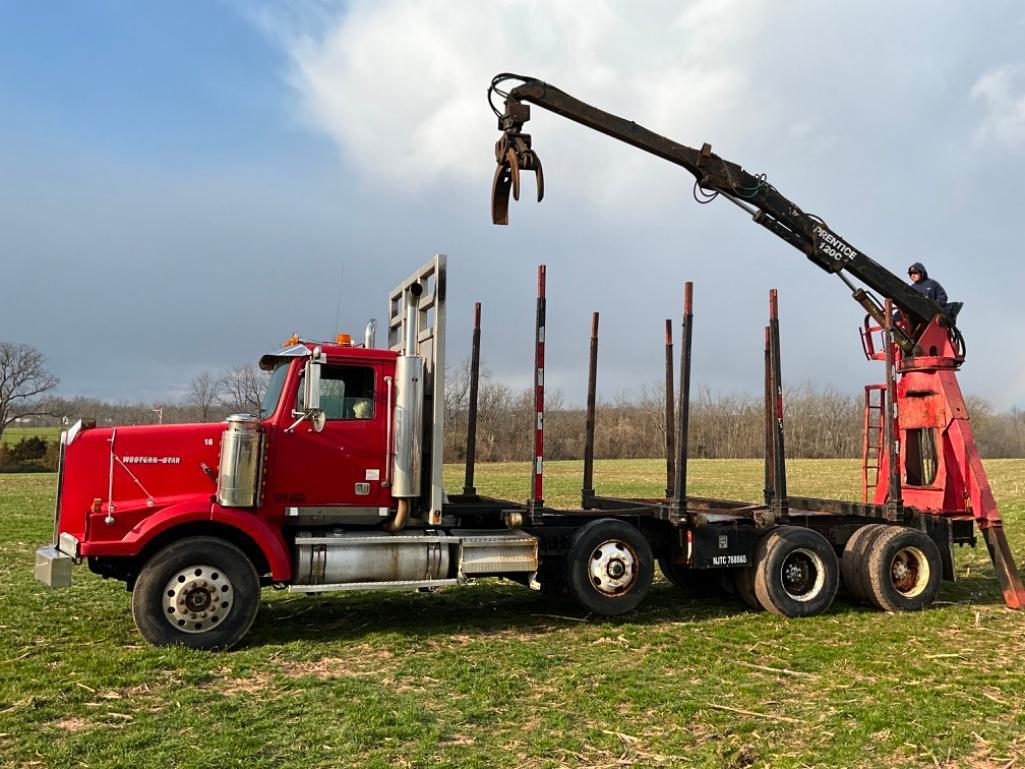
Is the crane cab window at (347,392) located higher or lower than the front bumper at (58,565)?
higher

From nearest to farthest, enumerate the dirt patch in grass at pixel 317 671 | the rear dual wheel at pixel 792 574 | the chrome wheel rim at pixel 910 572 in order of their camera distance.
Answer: the dirt patch in grass at pixel 317 671 → the rear dual wheel at pixel 792 574 → the chrome wheel rim at pixel 910 572

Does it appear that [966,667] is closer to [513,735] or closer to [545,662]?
[545,662]

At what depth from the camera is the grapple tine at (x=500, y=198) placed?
9530 mm

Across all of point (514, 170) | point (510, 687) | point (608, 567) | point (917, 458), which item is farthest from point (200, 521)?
point (917, 458)

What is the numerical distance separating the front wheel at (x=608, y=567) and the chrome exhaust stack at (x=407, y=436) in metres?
1.88

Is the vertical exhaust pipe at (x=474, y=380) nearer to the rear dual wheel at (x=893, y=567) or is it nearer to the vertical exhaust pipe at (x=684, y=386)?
the vertical exhaust pipe at (x=684, y=386)

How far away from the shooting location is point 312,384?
795 centimetres

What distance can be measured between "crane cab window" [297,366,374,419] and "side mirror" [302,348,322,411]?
456 mm

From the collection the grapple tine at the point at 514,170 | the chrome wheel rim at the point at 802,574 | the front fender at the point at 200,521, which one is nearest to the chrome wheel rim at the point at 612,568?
the chrome wheel rim at the point at 802,574

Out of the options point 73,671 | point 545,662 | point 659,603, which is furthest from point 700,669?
point 73,671

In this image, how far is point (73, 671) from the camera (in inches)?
273

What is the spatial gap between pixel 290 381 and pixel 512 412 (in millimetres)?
23109

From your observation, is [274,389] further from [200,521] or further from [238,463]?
[200,521]

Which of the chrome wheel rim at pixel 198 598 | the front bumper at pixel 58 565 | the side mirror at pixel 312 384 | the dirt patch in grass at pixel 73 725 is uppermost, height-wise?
the side mirror at pixel 312 384
